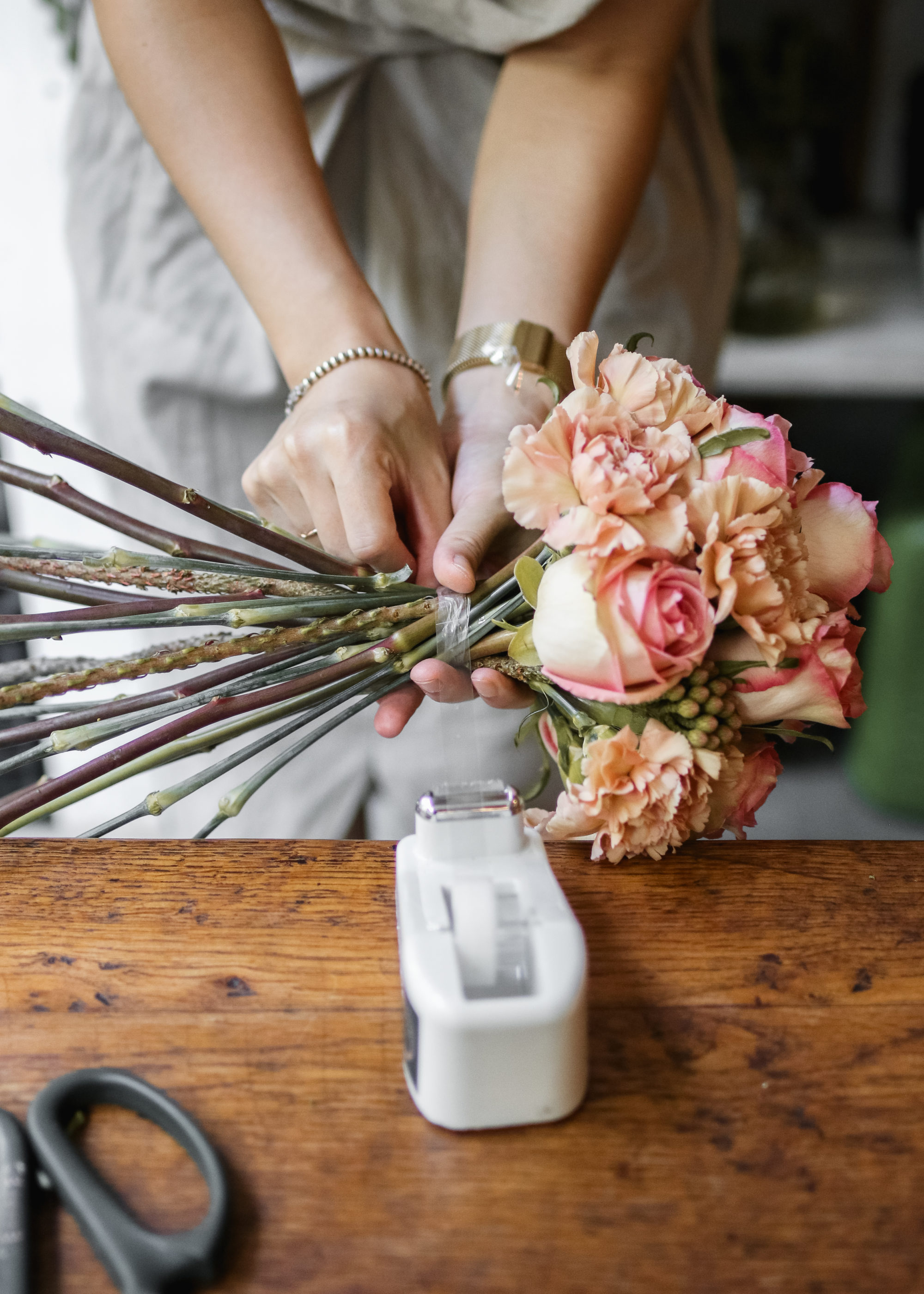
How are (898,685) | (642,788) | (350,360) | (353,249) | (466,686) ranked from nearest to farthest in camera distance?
(642,788) < (466,686) < (350,360) < (353,249) < (898,685)

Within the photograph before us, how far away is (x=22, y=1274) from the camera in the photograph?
279 mm

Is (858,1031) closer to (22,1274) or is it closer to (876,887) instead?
(876,887)

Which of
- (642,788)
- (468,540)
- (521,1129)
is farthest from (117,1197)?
(468,540)

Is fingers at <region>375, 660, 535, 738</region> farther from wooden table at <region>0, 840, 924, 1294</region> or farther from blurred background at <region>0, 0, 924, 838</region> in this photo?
blurred background at <region>0, 0, 924, 838</region>

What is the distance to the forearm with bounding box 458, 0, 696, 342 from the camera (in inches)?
26.6

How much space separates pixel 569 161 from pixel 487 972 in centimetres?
57

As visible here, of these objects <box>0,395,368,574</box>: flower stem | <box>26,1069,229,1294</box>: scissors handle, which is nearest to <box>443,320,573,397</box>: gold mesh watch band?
<box>0,395,368,574</box>: flower stem

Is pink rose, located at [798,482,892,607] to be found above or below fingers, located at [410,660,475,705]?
above

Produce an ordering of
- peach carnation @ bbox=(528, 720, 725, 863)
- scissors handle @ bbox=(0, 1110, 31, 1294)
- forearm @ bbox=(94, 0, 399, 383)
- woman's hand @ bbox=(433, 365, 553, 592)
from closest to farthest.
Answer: scissors handle @ bbox=(0, 1110, 31, 1294) < peach carnation @ bbox=(528, 720, 725, 863) < woman's hand @ bbox=(433, 365, 553, 592) < forearm @ bbox=(94, 0, 399, 383)

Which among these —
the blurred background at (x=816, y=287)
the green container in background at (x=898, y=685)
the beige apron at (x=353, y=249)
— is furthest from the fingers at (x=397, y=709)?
the green container in background at (x=898, y=685)

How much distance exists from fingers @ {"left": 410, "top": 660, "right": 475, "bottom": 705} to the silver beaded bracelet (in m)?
0.22

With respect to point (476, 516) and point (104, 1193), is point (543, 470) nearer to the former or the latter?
point (476, 516)

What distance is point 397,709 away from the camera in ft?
1.77

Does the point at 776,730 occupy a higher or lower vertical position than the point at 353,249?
lower
